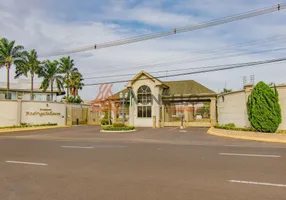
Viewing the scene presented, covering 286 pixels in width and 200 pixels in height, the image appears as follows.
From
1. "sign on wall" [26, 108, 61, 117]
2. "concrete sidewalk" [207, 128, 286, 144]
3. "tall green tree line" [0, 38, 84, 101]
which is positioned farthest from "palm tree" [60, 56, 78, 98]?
"concrete sidewalk" [207, 128, 286, 144]

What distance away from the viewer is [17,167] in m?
7.99

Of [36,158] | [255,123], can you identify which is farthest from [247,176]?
[255,123]

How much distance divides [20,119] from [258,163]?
29.7 m

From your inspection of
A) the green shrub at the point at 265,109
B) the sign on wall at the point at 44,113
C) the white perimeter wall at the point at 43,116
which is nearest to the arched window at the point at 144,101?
the white perimeter wall at the point at 43,116

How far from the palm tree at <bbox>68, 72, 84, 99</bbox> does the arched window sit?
18.5 meters

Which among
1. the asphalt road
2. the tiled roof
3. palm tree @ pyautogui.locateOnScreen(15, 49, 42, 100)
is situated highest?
palm tree @ pyautogui.locateOnScreen(15, 49, 42, 100)

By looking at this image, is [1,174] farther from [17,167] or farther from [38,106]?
[38,106]

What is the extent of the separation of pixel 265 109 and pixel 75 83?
37876 millimetres

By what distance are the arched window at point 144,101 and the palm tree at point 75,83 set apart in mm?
18493

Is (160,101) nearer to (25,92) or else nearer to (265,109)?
(265,109)

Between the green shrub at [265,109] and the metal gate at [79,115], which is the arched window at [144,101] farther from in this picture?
the green shrub at [265,109]

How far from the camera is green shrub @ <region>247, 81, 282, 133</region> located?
17141 mm

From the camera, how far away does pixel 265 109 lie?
17.4 meters

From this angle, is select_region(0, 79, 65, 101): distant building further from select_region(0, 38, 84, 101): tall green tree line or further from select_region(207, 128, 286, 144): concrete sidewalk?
select_region(207, 128, 286, 144): concrete sidewalk
